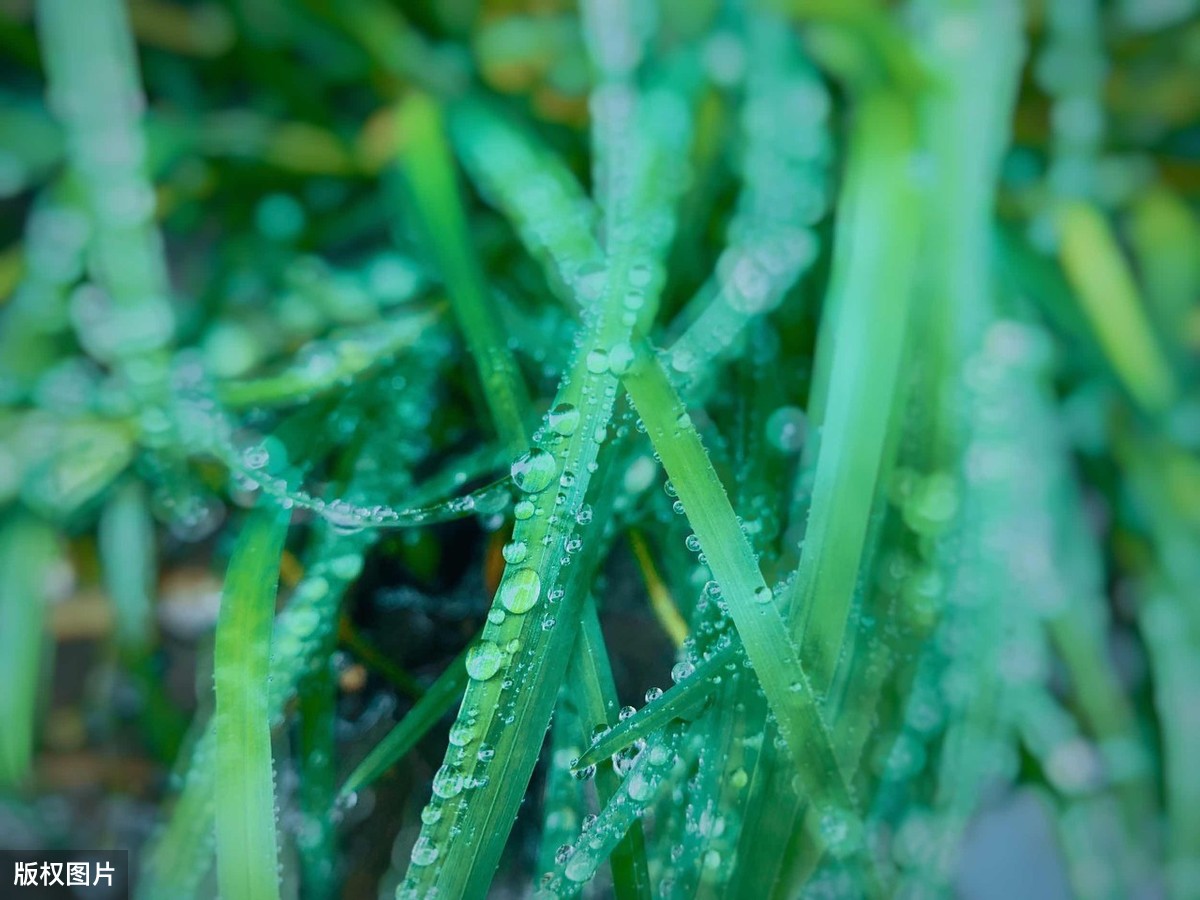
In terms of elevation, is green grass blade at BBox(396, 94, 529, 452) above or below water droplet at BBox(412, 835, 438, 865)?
above

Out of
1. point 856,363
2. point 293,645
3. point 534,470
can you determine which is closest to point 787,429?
point 856,363

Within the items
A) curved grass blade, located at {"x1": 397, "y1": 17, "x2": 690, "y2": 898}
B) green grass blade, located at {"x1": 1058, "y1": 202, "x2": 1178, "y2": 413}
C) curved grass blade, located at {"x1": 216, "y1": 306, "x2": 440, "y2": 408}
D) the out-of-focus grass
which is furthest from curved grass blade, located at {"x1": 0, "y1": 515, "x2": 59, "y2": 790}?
green grass blade, located at {"x1": 1058, "y1": 202, "x2": 1178, "y2": 413}

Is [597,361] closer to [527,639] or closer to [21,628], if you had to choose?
[527,639]

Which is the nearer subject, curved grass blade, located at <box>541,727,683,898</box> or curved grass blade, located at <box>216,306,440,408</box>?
curved grass blade, located at <box>541,727,683,898</box>

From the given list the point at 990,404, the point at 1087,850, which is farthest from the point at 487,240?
the point at 1087,850

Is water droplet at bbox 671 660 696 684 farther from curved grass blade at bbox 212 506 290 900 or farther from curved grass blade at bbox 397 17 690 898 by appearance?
curved grass blade at bbox 212 506 290 900

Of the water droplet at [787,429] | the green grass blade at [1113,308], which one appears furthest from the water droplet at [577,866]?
the green grass blade at [1113,308]

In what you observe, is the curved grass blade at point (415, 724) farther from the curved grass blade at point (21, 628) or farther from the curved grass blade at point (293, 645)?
the curved grass blade at point (21, 628)

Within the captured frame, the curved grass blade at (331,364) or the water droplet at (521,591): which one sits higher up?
the curved grass blade at (331,364)
